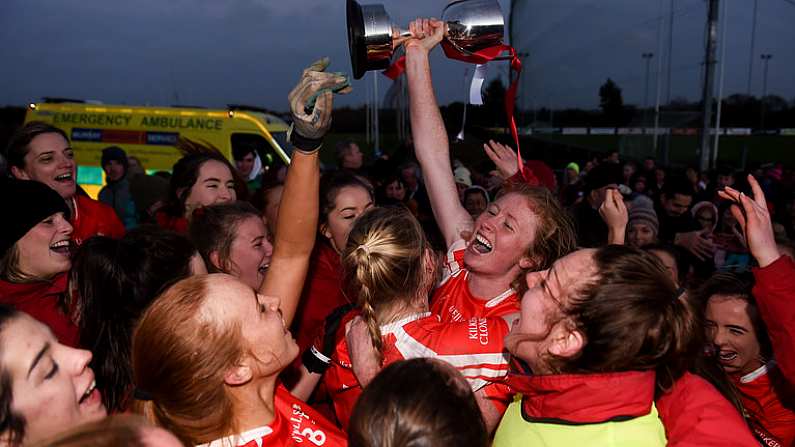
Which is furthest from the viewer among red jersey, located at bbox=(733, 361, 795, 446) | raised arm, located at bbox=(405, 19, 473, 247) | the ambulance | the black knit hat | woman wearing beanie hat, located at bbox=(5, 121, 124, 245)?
the ambulance

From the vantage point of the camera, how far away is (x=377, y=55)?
260 cm

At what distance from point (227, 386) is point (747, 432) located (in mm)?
1386

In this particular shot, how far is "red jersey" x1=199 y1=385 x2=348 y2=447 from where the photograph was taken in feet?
5.45

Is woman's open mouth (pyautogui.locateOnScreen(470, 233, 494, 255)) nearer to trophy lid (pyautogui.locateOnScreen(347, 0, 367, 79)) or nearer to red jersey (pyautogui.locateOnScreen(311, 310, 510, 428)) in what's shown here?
red jersey (pyautogui.locateOnScreen(311, 310, 510, 428))

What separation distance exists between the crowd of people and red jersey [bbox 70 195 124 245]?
3.73 feet

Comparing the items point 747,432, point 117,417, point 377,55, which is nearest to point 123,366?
point 117,417

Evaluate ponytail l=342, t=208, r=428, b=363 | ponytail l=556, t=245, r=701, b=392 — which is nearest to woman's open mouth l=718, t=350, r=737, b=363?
ponytail l=556, t=245, r=701, b=392

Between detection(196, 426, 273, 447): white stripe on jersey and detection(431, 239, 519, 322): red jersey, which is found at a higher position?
detection(431, 239, 519, 322): red jersey

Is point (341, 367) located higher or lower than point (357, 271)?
lower

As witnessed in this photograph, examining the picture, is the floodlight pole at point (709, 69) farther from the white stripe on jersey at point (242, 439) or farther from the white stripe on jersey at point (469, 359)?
the white stripe on jersey at point (242, 439)

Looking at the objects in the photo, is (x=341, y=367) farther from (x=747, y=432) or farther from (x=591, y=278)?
(x=747, y=432)

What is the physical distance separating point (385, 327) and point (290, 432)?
0.43m

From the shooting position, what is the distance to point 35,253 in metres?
2.74

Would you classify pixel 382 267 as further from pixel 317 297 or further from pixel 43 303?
pixel 43 303
